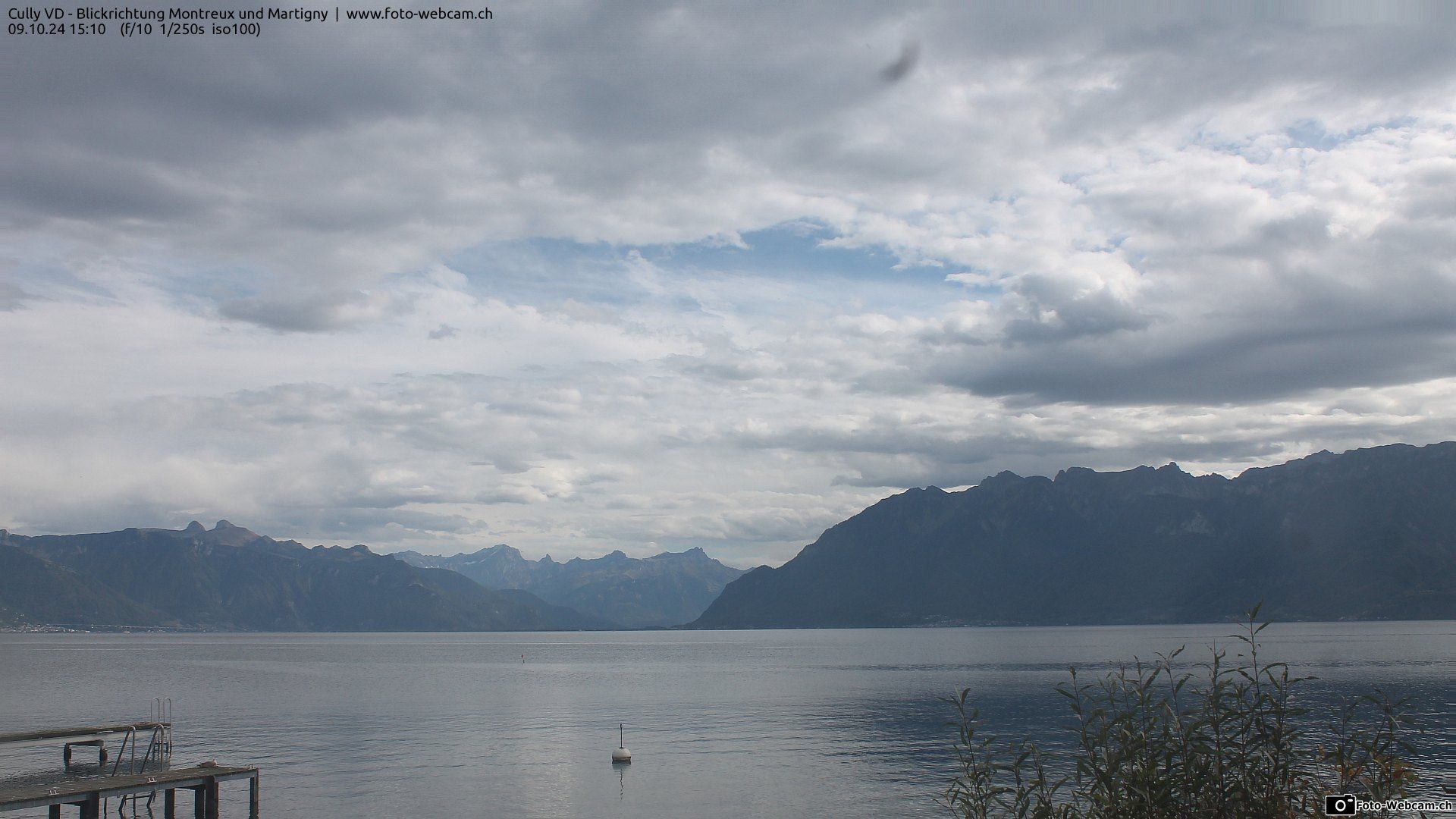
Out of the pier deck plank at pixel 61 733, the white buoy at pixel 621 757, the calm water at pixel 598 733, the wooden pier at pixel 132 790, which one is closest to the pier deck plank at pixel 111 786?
the wooden pier at pixel 132 790

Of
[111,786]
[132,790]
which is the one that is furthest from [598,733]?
[111,786]

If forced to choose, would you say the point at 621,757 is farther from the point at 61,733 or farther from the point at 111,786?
the point at 61,733

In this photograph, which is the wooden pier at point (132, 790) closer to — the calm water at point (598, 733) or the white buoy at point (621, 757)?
the calm water at point (598, 733)

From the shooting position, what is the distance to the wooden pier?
145 feet

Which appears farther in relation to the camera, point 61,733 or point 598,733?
point 598,733

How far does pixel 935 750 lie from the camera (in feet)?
261

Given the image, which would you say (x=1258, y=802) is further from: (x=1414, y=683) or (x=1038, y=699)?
(x=1414, y=683)

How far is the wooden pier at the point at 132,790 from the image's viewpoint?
44.3 metres

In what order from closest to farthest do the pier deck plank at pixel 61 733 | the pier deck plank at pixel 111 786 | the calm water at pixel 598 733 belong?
1. the pier deck plank at pixel 111 786
2. the pier deck plank at pixel 61 733
3. the calm water at pixel 598 733

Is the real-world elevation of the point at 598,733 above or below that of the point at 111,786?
below

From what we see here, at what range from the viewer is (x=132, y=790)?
1925 inches

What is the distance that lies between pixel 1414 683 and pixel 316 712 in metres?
137

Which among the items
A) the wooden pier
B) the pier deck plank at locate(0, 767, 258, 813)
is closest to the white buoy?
the wooden pier

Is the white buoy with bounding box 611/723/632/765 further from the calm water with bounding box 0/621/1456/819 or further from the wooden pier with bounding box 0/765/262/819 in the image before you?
the wooden pier with bounding box 0/765/262/819
